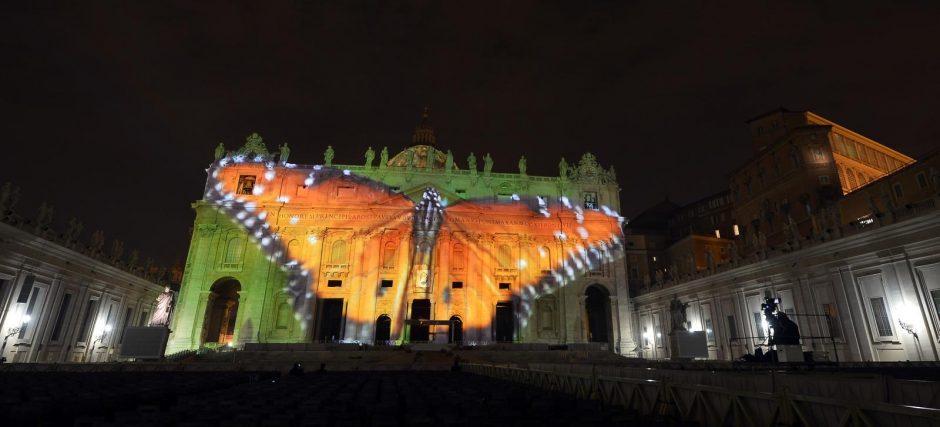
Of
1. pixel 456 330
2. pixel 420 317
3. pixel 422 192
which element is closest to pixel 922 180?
pixel 456 330

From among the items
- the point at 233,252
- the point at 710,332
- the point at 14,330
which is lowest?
the point at 14,330

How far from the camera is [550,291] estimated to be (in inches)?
1921

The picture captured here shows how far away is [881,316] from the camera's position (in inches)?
948

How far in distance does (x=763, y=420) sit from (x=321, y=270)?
4516 cm

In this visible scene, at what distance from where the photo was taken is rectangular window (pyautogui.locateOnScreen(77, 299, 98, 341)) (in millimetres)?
34125

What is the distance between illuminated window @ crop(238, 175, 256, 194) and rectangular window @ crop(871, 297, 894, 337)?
54497mm

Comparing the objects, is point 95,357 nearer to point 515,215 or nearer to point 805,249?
point 515,215

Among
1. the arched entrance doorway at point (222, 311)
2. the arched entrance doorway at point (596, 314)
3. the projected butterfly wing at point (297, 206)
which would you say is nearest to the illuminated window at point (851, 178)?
the arched entrance doorway at point (596, 314)

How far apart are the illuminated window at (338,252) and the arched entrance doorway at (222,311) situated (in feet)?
37.2

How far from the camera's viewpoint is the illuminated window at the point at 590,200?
5443cm

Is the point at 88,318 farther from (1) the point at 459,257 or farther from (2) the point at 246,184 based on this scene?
(1) the point at 459,257

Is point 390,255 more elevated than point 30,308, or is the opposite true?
point 390,255

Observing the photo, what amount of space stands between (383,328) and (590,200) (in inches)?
1154

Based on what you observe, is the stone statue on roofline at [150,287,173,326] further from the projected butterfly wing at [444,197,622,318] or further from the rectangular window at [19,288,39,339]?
the projected butterfly wing at [444,197,622,318]
